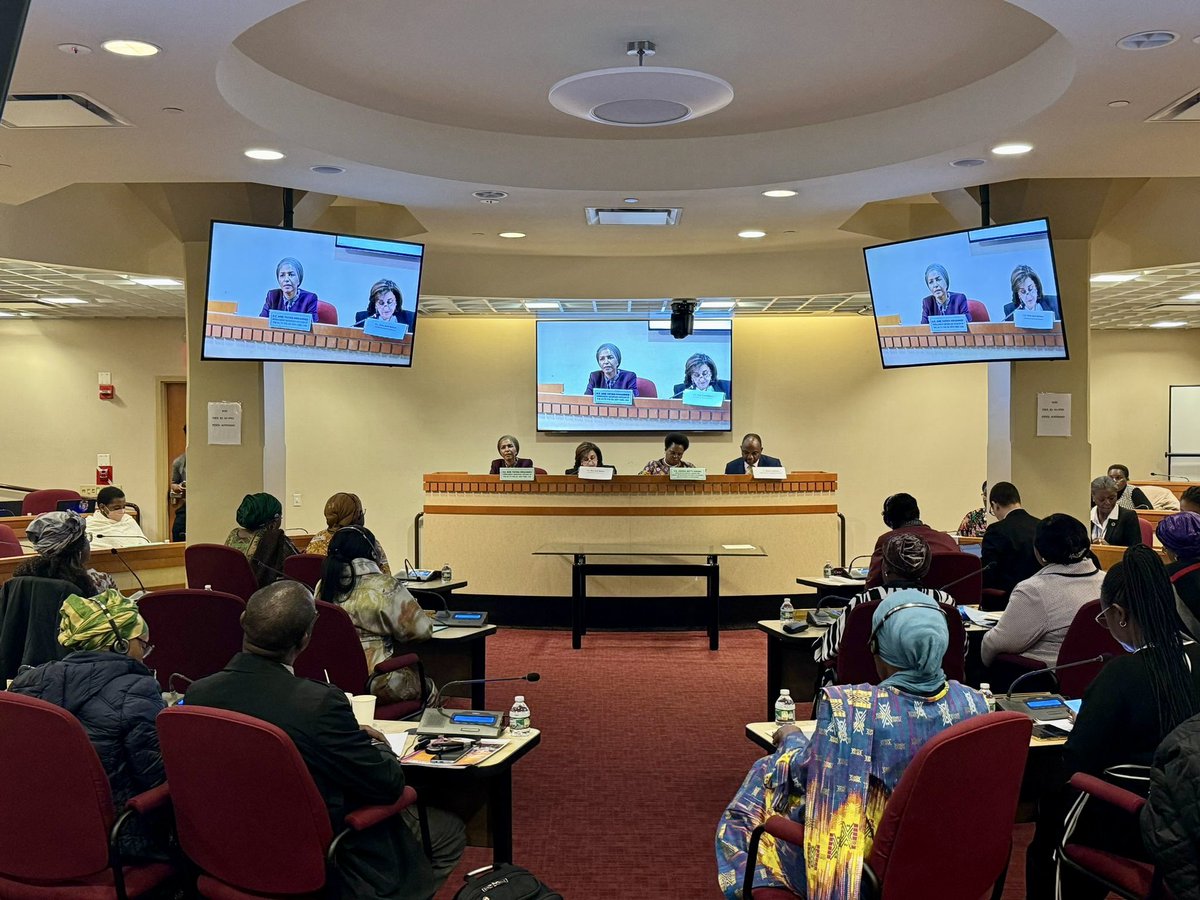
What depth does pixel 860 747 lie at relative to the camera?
2467 mm

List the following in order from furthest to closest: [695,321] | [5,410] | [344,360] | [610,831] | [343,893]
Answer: [5,410]
[695,321]
[344,360]
[610,831]
[343,893]

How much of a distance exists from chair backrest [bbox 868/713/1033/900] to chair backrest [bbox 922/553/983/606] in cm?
317

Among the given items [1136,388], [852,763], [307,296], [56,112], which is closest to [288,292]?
[307,296]

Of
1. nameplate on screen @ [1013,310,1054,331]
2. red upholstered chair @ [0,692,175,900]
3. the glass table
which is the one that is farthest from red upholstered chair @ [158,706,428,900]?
the glass table

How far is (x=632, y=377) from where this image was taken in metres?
11.7

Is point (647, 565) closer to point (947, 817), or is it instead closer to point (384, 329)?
point (384, 329)

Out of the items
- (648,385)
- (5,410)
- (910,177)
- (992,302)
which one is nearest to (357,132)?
(910,177)

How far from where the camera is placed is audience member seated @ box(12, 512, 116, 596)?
3.91m

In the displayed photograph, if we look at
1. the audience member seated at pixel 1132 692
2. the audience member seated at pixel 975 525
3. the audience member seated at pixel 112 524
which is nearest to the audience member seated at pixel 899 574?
the audience member seated at pixel 1132 692

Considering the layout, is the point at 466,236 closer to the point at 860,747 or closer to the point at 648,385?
the point at 648,385

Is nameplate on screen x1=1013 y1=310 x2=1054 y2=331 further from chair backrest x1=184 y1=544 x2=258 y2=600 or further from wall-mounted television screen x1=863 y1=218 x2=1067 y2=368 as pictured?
chair backrest x1=184 y1=544 x2=258 y2=600

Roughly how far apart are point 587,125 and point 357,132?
1.38m

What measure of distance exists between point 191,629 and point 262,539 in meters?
1.52

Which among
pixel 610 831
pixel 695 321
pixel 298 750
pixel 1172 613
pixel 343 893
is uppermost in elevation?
pixel 695 321
